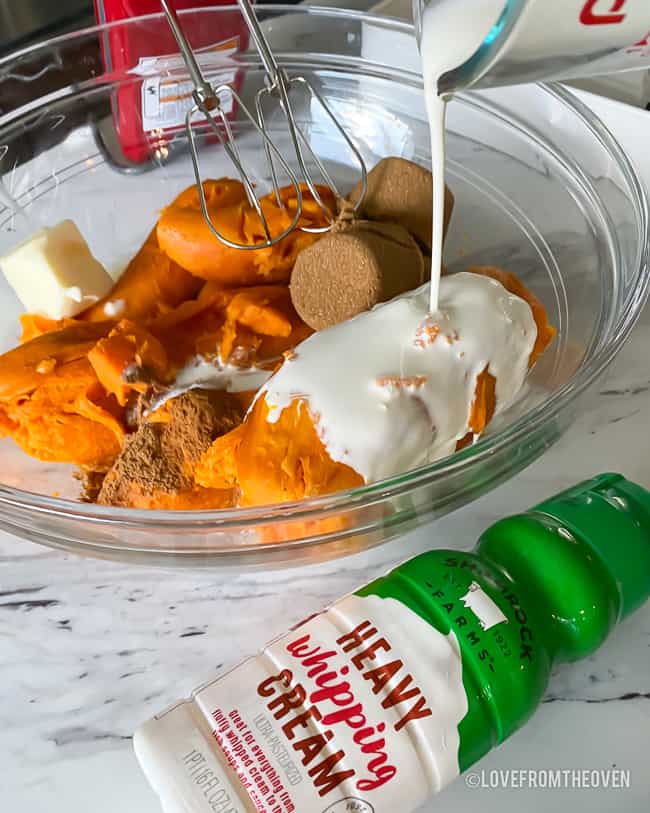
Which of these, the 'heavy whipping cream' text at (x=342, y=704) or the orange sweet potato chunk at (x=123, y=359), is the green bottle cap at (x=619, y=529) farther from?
the orange sweet potato chunk at (x=123, y=359)

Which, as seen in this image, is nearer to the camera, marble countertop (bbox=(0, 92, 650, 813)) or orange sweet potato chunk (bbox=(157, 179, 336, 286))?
marble countertop (bbox=(0, 92, 650, 813))

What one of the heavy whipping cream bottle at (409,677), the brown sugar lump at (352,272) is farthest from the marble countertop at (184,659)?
the brown sugar lump at (352,272)

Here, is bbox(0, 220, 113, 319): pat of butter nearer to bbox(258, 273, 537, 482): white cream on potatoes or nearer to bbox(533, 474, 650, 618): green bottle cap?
bbox(258, 273, 537, 482): white cream on potatoes

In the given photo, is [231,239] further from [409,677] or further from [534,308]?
[409,677]

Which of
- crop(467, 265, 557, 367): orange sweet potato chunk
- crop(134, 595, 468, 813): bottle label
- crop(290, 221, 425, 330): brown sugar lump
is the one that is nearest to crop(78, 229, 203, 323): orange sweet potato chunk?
crop(290, 221, 425, 330): brown sugar lump

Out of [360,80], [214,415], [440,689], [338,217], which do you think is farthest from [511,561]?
[360,80]

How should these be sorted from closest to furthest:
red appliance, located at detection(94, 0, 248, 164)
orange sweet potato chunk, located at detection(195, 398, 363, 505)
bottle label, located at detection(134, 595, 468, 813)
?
bottle label, located at detection(134, 595, 468, 813)
orange sweet potato chunk, located at detection(195, 398, 363, 505)
red appliance, located at detection(94, 0, 248, 164)

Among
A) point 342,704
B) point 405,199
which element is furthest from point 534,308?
point 342,704
